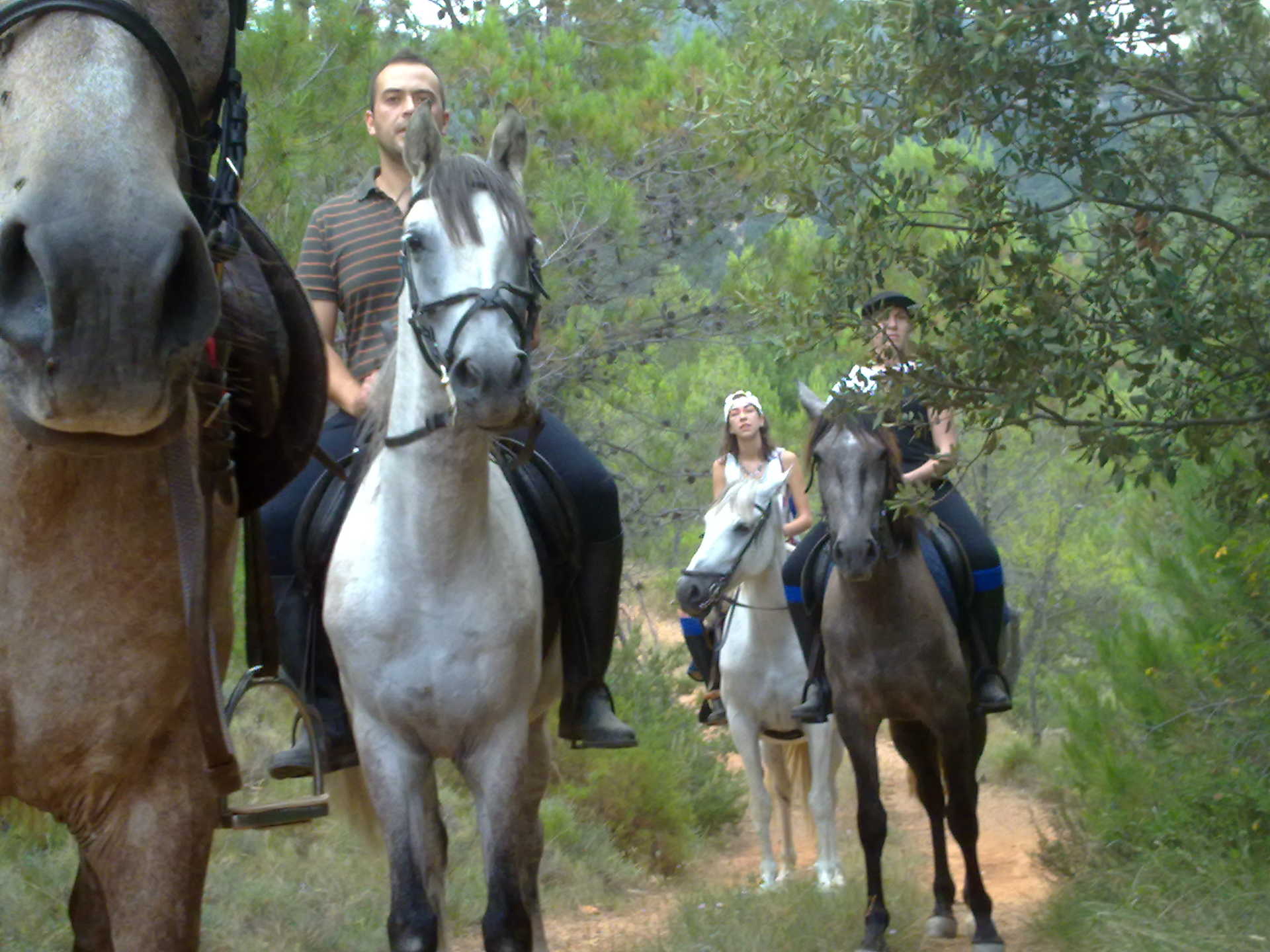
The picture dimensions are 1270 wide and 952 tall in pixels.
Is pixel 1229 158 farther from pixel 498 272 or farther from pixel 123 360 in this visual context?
pixel 123 360

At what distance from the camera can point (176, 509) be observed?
2.57 meters

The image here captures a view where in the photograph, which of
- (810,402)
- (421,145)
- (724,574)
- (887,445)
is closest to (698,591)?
(724,574)

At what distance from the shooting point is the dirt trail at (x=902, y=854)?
8.48m

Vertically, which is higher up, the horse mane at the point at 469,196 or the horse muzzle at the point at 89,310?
the horse mane at the point at 469,196

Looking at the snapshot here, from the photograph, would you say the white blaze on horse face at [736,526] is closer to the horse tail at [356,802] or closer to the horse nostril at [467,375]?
the horse tail at [356,802]

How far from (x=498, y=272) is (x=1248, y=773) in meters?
4.38

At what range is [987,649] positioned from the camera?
7988mm

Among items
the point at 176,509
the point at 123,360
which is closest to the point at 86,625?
the point at 176,509

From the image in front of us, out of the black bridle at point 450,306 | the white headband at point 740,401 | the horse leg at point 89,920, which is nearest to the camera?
the horse leg at point 89,920

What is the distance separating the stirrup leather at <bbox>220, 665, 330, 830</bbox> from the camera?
3.11 metres

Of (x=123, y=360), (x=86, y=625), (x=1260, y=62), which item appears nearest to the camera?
(x=123, y=360)

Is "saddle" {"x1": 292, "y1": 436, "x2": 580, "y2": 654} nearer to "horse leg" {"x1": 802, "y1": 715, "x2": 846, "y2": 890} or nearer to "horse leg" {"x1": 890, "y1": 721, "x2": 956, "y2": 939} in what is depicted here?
"horse leg" {"x1": 890, "y1": 721, "x2": 956, "y2": 939}

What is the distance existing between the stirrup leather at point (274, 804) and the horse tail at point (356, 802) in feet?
7.86

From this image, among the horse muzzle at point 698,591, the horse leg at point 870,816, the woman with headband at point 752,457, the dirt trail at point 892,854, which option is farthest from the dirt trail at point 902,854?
the horse muzzle at point 698,591
